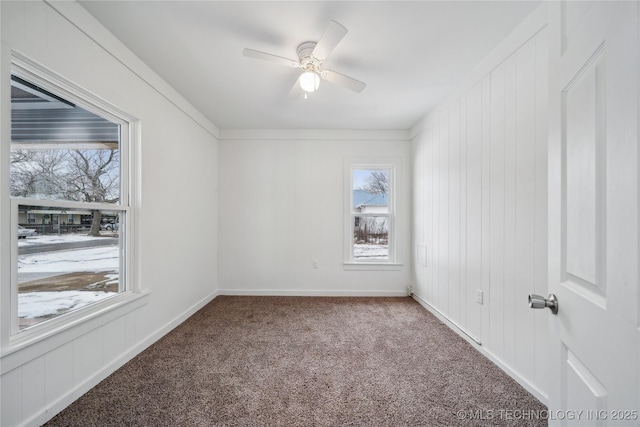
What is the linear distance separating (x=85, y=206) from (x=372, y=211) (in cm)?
325

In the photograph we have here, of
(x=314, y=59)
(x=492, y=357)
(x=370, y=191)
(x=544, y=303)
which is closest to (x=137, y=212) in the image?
(x=314, y=59)

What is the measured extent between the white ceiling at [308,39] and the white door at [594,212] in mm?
1090

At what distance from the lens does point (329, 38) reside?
1.59m

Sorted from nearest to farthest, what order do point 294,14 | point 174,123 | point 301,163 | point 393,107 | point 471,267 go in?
point 294,14, point 471,267, point 174,123, point 393,107, point 301,163

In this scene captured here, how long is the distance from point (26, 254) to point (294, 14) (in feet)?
6.94

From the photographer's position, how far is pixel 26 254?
1409mm

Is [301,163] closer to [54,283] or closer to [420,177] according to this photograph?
[420,177]

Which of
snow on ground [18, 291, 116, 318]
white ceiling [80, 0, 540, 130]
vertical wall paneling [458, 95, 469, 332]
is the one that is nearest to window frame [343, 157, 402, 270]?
white ceiling [80, 0, 540, 130]

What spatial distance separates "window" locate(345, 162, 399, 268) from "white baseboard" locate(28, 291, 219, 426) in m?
2.50

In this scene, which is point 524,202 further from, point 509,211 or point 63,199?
point 63,199

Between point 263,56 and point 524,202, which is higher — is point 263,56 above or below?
above

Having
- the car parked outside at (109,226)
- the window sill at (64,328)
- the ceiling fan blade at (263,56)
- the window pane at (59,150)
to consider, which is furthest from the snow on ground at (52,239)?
the ceiling fan blade at (263,56)

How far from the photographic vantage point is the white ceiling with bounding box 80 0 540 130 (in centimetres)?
160

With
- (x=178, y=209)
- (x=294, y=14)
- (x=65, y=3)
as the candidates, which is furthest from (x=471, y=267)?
(x=65, y=3)
